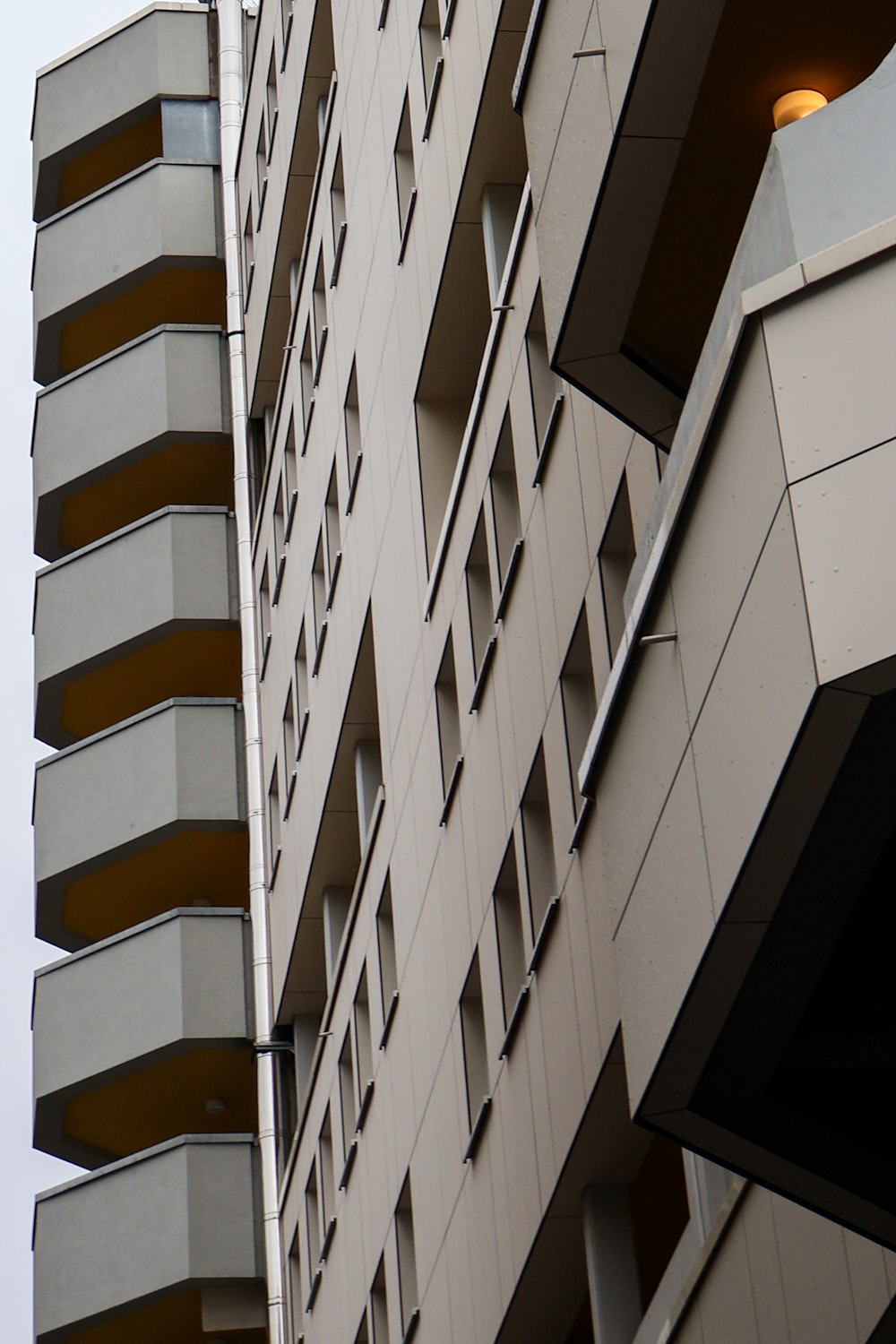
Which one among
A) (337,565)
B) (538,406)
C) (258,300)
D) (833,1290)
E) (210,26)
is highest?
(210,26)

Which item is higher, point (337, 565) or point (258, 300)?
point (258, 300)

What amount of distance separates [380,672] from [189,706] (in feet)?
39.6

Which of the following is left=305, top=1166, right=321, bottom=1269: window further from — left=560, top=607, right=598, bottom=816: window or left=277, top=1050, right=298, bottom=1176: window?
left=560, top=607, right=598, bottom=816: window

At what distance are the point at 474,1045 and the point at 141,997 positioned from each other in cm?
1575

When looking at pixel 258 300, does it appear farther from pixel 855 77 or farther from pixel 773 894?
pixel 773 894

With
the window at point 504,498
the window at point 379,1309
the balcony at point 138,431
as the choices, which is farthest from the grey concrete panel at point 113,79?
the window at point 379,1309

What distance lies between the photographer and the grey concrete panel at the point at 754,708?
31.2ft

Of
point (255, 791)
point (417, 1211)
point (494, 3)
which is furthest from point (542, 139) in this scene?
point (255, 791)

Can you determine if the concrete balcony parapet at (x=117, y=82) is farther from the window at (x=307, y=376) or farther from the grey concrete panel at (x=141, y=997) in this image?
the grey concrete panel at (x=141, y=997)

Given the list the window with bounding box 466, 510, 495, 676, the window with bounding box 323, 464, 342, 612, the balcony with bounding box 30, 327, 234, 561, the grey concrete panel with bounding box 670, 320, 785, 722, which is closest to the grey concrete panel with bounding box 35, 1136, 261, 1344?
the window with bounding box 323, 464, 342, 612

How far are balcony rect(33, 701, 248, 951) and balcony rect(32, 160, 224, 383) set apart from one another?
A: 30.6ft

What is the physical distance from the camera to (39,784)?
135 feet

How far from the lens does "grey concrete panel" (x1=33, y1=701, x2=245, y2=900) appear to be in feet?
129

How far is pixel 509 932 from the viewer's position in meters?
21.7
